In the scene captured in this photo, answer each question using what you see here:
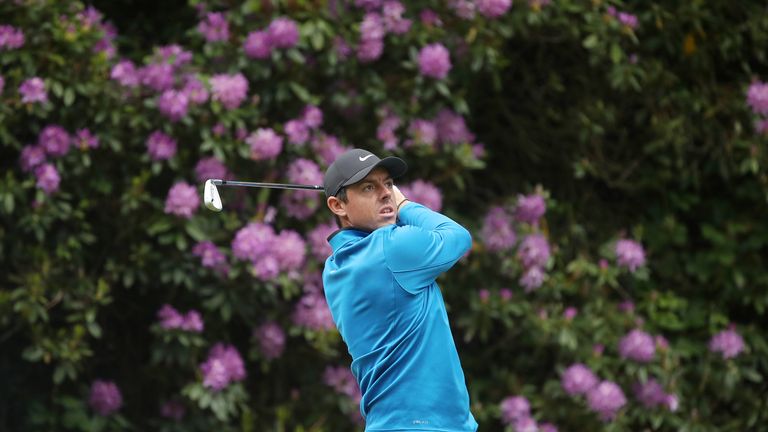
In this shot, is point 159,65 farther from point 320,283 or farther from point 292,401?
point 292,401

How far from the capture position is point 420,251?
276 cm

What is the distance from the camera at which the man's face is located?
2.89 meters

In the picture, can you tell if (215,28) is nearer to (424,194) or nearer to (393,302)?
(424,194)

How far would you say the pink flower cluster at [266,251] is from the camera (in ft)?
14.6

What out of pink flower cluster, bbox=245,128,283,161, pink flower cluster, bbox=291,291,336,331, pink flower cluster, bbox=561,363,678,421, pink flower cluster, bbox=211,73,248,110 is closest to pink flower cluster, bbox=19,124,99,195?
pink flower cluster, bbox=211,73,248,110

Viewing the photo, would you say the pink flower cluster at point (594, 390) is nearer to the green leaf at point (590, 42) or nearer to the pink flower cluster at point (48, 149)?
the green leaf at point (590, 42)

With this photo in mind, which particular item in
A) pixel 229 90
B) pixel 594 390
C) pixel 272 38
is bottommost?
pixel 594 390

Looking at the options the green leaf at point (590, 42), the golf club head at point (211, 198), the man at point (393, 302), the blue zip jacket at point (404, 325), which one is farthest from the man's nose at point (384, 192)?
the green leaf at point (590, 42)

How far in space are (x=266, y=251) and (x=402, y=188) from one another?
0.67 meters

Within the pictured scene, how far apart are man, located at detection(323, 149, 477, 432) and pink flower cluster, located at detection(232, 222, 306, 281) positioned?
156 cm

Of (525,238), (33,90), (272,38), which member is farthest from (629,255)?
(33,90)

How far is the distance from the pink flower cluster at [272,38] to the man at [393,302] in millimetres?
1814

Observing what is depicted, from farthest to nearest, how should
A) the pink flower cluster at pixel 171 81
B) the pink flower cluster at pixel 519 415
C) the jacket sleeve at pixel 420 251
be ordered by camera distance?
the pink flower cluster at pixel 519 415, the pink flower cluster at pixel 171 81, the jacket sleeve at pixel 420 251

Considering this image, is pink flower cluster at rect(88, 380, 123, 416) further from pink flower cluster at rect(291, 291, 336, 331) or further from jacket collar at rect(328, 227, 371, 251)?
jacket collar at rect(328, 227, 371, 251)
